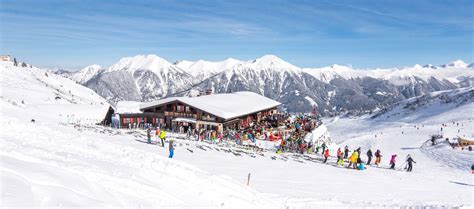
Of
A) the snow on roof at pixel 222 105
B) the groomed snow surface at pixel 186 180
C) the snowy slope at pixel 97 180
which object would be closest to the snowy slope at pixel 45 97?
the snow on roof at pixel 222 105

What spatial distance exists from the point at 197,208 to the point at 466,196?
15323mm

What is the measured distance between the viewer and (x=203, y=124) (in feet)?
145

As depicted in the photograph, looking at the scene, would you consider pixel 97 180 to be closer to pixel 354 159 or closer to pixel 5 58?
pixel 354 159

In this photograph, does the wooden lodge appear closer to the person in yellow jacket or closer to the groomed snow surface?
the groomed snow surface

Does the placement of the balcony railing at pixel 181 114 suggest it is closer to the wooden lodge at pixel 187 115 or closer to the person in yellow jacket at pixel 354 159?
the wooden lodge at pixel 187 115

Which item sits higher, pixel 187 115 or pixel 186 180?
pixel 187 115

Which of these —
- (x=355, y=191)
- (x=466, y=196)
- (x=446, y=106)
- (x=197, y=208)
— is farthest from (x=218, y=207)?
(x=446, y=106)

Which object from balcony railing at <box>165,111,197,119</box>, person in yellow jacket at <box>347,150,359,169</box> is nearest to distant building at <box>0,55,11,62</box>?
balcony railing at <box>165,111,197,119</box>

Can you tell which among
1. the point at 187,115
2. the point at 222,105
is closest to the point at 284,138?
the point at 222,105

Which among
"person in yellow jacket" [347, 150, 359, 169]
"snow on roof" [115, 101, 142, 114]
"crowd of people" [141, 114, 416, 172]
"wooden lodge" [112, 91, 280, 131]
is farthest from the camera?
"snow on roof" [115, 101, 142, 114]

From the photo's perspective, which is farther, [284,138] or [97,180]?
[284,138]

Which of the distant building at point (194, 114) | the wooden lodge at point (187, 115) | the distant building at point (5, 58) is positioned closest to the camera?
the distant building at point (194, 114)

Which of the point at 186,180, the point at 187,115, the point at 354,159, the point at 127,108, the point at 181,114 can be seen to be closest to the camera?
the point at 186,180

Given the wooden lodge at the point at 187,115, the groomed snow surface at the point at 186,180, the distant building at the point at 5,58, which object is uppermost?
the distant building at the point at 5,58
